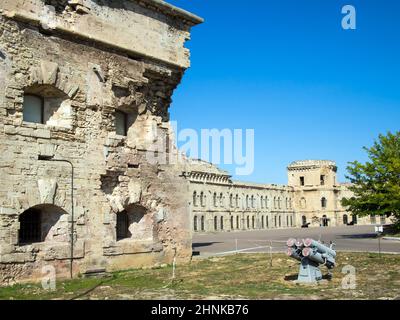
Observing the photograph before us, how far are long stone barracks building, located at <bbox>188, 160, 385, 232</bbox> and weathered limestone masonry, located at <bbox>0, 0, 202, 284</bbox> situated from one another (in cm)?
3827

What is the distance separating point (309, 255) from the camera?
11.5 metres

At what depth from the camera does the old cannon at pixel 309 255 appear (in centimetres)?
1147

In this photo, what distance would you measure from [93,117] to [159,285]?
17.9ft

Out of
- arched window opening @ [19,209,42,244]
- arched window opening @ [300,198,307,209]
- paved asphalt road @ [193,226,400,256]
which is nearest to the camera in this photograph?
arched window opening @ [19,209,42,244]

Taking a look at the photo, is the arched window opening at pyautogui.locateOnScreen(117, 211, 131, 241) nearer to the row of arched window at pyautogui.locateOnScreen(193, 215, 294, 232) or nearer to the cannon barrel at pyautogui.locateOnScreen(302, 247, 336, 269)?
the cannon barrel at pyautogui.locateOnScreen(302, 247, 336, 269)

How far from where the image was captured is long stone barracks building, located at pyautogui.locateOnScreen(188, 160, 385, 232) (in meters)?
59.6

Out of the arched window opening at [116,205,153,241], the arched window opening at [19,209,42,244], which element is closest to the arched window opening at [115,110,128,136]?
the arched window opening at [116,205,153,241]

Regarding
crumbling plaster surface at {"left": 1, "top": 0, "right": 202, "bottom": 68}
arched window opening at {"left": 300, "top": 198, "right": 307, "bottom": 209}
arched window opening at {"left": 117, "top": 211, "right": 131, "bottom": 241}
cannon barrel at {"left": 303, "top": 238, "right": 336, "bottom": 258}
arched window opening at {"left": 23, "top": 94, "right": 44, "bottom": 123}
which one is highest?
crumbling plaster surface at {"left": 1, "top": 0, "right": 202, "bottom": 68}

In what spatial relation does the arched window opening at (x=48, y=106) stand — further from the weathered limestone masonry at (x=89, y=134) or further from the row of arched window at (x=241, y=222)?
the row of arched window at (x=241, y=222)

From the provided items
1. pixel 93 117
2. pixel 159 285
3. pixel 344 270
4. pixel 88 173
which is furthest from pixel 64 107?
pixel 344 270

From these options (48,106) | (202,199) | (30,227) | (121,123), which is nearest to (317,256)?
(30,227)

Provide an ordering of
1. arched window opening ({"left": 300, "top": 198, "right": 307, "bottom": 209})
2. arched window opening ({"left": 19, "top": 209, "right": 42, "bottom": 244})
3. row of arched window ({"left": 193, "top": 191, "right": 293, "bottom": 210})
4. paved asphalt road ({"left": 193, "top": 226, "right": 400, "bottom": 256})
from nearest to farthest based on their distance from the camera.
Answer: arched window opening ({"left": 19, "top": 209, "right": 42, "bottom": 244}), paved asphalt road ({"left": 193, "top": 226, "right": 400, "bottom": 256}), row of arched window ({"left": 193, "top": 191, "right": 293, "bottom": 210}), arched window opening ({"left": 300, "top": 198, "right": 307, "bottom": 209})

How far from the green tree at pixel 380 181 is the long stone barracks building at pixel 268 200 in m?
26.1

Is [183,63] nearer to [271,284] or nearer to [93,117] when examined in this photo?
[93,117]
